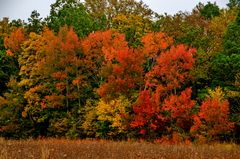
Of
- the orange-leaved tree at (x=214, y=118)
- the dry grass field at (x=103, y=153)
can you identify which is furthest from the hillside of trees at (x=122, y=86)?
the dry grass field at (x=103, y=153)

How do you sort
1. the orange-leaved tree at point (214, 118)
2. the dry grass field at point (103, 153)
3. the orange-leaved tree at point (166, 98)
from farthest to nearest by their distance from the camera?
the orange-leaved tree at point (166, 98), the orange-leaved tree at point (214, 118), the dry grass field at point (103, 153)

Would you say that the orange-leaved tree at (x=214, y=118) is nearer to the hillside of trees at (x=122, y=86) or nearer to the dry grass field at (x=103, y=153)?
the hillside of trees at (x=122, y=86)

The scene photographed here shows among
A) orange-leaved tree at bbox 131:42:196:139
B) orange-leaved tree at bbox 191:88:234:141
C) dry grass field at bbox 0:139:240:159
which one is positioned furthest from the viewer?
orange-leaved tree at bbox 131:42:196:139

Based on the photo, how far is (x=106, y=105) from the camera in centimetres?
3953

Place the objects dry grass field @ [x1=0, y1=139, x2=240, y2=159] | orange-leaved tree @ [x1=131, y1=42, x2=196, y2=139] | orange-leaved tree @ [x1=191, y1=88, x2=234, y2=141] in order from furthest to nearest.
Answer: orange-leaved tree @ [x1=131, y1=42, x2=196, y2=139], orange-leaved tree @ [x1=191, y1=88, x2=234, y2=141], dry grass field @ [x1=0, y1=139, x2=240, y2=159]

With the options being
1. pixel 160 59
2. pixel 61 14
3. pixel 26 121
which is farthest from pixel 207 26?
pixel 26 121

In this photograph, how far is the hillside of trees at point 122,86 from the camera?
38.0 m

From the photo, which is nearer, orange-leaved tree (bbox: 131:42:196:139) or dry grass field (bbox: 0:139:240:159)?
dry grass field (bbox: 0:139:240:159)

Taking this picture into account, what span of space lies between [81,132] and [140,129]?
5881mm

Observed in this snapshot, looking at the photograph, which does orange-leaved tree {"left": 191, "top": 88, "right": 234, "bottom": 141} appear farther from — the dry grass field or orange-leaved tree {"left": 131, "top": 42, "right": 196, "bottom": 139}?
the dry grass field

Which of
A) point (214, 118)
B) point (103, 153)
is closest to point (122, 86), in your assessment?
point (214, 118)

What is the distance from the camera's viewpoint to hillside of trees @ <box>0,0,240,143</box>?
38.0 metres

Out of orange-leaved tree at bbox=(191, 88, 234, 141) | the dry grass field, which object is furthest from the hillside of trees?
the dry grass field

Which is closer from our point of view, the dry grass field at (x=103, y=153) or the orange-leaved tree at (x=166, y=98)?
the dry grass field at (x=103, y=153)
